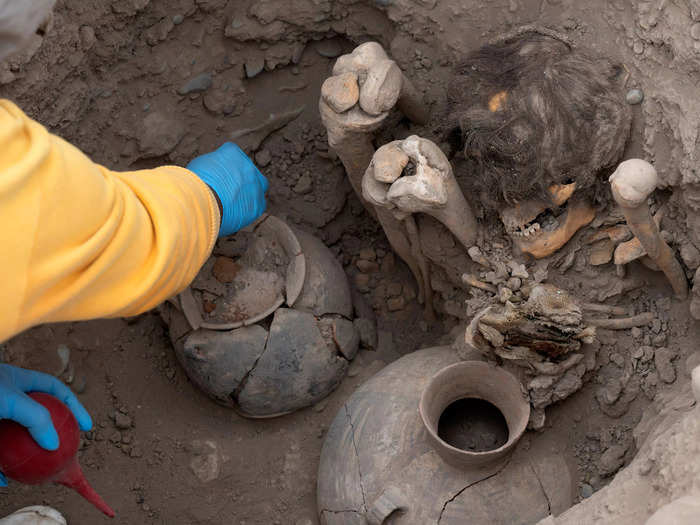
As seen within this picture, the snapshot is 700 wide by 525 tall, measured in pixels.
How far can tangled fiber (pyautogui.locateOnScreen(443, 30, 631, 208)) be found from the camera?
88.7 inches

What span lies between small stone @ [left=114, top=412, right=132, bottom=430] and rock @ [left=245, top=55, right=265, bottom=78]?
68.8 inches

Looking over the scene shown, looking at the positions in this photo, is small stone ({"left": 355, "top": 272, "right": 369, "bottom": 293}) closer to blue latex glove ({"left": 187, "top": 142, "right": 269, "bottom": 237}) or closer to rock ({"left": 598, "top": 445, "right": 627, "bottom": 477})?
blue latex glove ({"left": 187, "top": 142, "right": 269, "bottom": 237})

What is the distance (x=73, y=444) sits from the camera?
91.0 inches

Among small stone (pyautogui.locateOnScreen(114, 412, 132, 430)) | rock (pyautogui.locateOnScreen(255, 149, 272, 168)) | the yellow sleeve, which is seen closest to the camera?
the yellow sleeve

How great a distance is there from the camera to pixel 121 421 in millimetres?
3143

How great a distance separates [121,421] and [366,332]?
1243mm

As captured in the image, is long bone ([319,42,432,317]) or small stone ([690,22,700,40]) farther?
long bone ([319,42,432,317])

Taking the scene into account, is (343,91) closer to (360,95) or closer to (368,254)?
(360,95)

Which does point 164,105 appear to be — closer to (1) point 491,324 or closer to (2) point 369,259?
(2) point 369,259

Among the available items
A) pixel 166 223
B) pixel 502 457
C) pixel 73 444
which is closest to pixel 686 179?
pixel 502 457

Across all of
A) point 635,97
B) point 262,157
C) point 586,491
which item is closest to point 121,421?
point 262,157

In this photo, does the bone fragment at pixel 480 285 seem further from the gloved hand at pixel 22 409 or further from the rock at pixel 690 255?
the gloved hand at pixel 22 409

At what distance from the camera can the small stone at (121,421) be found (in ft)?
10.3

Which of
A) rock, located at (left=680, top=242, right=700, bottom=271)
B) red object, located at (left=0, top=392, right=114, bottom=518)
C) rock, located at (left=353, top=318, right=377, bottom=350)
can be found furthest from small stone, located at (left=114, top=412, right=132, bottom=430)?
rock, located at (left=680, top=242, right=700, bottom=271)
